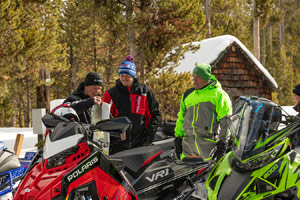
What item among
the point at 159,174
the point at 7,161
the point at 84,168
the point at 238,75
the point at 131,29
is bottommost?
the point at 159,174

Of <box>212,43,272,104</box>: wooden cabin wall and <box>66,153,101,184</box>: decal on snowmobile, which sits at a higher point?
<box>212,43,272,104</box>: wooden cabin wall

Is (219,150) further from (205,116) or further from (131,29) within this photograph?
(131,29)

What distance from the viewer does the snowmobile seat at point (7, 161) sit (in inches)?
118

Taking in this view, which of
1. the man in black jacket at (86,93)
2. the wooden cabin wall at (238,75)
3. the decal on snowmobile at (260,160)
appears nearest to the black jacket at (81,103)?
the man in black jacket at (86,93)

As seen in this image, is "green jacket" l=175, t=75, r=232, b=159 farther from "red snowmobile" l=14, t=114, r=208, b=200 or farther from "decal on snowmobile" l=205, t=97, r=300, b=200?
"red snowmobile" l=14, t=114, r=208, b=200

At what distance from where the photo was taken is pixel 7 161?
3.08 metres

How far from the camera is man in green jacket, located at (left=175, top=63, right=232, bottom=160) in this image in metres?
3.80

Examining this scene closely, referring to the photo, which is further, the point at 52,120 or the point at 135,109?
the point at 135,109

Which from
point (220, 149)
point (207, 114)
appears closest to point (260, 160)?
point (220, 149)

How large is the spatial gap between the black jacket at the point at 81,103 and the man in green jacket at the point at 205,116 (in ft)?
3.99

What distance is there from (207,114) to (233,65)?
14.3 m

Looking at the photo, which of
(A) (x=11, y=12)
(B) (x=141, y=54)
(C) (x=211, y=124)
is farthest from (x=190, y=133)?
(A) (x=11, y=12)

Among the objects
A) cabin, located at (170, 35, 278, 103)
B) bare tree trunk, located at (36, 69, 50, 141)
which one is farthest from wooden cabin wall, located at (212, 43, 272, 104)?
bare tree trunk, located at (36, 69, 50, 141)

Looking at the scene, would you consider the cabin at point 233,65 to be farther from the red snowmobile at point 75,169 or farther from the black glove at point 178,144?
the red snowmobile at point 75,169
